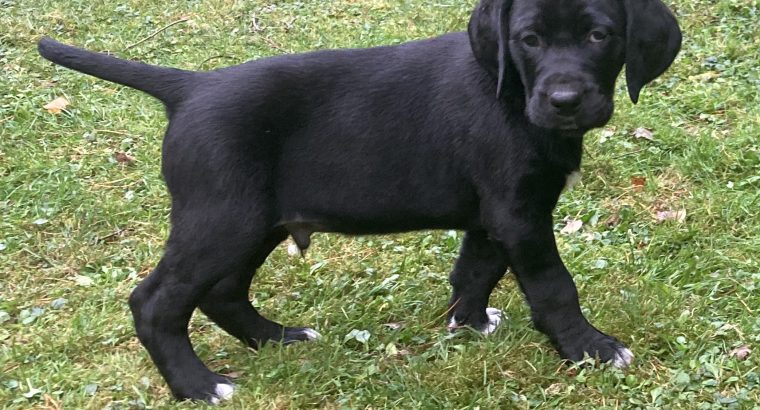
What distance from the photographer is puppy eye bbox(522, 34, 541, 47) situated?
3.32m

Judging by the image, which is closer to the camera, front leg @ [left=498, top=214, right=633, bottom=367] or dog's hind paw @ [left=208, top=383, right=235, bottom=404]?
front leg @ [left=498, top=214, right=633, bottom=367]

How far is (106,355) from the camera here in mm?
4094

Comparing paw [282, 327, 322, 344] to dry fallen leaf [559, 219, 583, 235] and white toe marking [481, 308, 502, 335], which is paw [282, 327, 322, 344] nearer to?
white toe marking [481, 308, 502, 335]

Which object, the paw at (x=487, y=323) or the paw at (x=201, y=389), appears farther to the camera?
the paw at (x=487, y=323)

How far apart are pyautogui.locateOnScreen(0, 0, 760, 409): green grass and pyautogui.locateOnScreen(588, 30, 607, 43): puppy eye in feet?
4.10

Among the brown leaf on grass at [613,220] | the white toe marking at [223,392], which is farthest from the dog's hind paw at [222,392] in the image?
the brown leaf on grass at [613,220]

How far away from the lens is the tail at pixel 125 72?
3.64 meters

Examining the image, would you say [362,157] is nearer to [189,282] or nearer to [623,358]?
[189,282]

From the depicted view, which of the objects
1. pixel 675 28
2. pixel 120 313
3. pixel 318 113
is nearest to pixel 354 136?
pixel 318 113

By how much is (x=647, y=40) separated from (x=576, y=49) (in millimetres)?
271

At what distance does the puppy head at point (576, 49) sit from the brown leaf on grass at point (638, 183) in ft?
6.44

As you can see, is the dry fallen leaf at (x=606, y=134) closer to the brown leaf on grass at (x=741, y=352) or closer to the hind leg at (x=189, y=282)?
the brown leaf on grass at (x=741, y=352)

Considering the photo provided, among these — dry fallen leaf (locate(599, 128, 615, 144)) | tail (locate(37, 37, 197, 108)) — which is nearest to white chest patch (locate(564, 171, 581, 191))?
tail (locate(37, 37, 197, 108))

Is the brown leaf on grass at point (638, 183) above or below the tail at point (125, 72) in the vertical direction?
below
